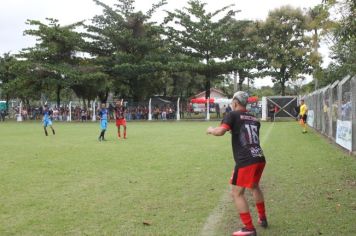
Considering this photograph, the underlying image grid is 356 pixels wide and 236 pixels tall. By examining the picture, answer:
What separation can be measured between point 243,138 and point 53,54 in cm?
4482

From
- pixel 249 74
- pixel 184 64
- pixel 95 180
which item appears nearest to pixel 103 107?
pixel 95 180

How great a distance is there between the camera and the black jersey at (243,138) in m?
5.93

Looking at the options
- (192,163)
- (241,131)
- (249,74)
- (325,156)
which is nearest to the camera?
(241,131)

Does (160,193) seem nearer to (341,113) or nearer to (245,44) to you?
(341,113)

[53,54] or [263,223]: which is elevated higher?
[53,54]

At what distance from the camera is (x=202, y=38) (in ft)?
155

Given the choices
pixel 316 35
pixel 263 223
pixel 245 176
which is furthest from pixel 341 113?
pixel 316 35

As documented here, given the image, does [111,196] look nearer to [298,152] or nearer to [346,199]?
[346,199]

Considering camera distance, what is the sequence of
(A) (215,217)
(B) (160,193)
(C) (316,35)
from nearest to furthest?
(A) (215,217) → (B) (160,193) → (C) (316,35)

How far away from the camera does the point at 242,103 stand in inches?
238

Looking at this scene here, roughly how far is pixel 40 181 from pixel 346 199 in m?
5.62

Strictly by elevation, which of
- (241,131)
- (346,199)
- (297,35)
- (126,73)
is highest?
(297,35)

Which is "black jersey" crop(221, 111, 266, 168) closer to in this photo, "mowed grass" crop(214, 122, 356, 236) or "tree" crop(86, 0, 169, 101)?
"mowed grass" crop(214, 122, 356, 236)

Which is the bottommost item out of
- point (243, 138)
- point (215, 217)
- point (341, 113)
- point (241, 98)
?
point (215, 217)
